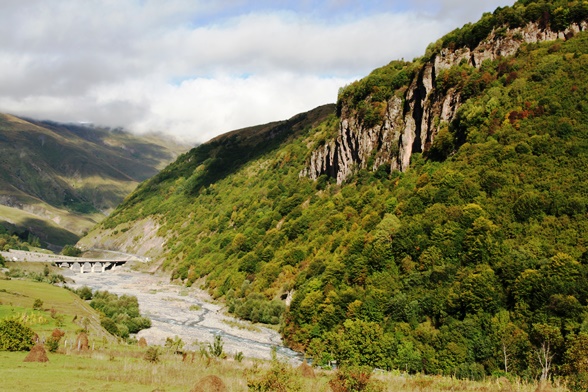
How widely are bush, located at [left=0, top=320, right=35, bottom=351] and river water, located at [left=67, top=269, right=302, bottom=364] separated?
1977cm

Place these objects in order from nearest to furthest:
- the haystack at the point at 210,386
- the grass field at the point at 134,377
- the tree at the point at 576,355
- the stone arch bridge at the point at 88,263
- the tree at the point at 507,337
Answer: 1. the haystack at the point at 210,386
2. the grass field at the point at 134,377
3. the tree at the point at 576,355
4. the tree at the point at 507,337
5. the stone arch bridge at the point at 88,263

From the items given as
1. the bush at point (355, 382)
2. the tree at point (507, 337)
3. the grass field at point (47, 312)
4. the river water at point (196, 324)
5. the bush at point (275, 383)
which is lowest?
the river water at point (196, 324)

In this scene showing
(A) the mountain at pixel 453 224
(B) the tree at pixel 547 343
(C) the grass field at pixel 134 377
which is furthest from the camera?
(A) the mountain at pixel 453 224

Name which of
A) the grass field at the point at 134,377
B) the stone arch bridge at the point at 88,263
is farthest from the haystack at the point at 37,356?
the stone arch bridge at the point at 88,263

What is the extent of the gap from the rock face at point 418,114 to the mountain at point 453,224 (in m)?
0.29

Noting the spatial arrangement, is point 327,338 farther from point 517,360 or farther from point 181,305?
point 181,305

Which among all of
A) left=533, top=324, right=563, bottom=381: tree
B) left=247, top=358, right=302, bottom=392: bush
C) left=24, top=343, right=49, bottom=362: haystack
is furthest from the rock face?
left=24, top=343, right=49, bottom=362: haystack

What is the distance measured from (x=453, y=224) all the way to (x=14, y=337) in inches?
1827

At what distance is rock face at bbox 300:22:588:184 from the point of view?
77125 mm

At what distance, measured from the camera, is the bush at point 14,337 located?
1326 inches

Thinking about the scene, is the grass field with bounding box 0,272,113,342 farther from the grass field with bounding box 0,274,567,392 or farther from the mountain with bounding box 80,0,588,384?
the mountain with bounding box 80,0,588,384

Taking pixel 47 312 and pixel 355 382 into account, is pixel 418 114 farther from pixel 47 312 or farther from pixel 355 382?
pixel 355 382

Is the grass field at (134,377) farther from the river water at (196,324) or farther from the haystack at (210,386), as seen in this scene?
the river water at (196,324)

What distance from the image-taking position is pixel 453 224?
188 feet
